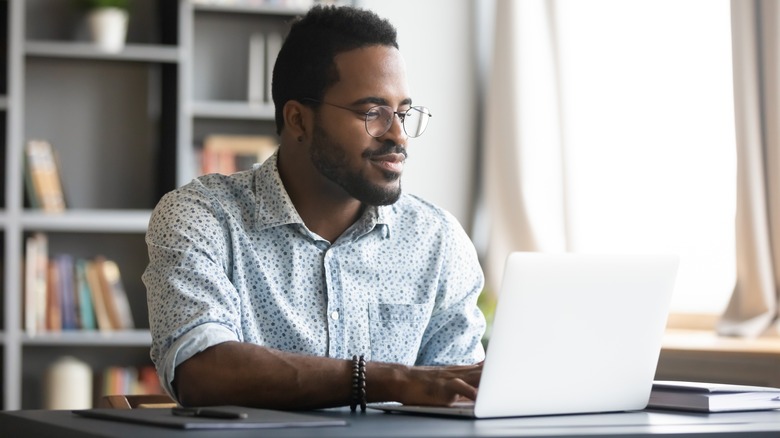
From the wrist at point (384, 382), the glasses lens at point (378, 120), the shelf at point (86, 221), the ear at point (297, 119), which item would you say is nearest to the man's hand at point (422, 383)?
the wrist at point (384, 382)

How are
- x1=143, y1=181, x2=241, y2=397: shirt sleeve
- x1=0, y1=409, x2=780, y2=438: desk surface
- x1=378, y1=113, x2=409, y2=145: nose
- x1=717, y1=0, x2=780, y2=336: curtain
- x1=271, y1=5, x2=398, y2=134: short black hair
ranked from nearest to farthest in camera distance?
x1=0, y1=409, x2=780, y2=438: desk surface
x1=143, y1=181, x2=241, y2=397: shirt sleeve
x1=378, y1=113, x2=409, y2=145: nose
x1=271, y1=5, x2=398, y2=134: short black hair
x1=717, y1=0, x2=780, y2=336: curtain

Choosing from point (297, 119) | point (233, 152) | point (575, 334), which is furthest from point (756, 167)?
point (575, 334)

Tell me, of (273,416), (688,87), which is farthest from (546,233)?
(273,416)

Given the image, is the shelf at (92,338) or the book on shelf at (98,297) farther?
the book on shelf at (98,297)

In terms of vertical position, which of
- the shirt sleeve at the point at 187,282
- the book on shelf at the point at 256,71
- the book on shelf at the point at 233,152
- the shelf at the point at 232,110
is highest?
the book on shelf at the point at 256,71

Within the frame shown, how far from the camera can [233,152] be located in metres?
3.90

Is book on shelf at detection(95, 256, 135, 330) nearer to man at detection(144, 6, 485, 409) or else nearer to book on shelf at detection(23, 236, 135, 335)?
book on shelf at detection(23, 236, 135, 335)

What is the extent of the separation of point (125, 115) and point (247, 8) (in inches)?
22.2

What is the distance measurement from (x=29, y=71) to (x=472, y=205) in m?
1.64

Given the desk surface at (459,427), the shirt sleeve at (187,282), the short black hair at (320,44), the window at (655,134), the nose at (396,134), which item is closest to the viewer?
the desk surface at (459,427)

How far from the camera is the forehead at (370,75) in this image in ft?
6.50

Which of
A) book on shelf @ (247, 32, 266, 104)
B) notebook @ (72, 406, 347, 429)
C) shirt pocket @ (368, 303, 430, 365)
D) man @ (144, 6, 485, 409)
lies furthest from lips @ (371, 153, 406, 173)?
book on shelf @ (247, 32, 266, 104)

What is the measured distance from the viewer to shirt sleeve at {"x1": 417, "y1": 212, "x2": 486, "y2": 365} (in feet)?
6.64

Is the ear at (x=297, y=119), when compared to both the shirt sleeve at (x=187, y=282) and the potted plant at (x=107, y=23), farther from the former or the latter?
the potted plant at (x=107, y=23)
